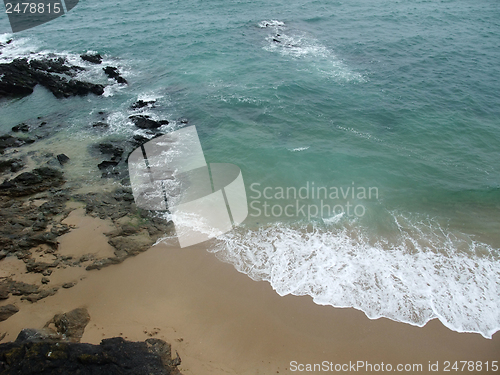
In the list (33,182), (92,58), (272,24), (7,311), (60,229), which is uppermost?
(272,24)

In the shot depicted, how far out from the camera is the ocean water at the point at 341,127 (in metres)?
9.39

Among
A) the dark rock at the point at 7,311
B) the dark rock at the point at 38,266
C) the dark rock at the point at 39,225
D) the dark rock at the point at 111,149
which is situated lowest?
the dark rock at the point at 7,311

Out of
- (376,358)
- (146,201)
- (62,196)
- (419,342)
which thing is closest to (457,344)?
(419,342)

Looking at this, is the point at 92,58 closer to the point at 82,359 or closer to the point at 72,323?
the point at 72,323

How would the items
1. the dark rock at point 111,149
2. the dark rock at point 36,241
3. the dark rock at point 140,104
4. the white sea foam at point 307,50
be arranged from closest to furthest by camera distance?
1. the dark rock at point 36,241
2. the dark rock at point 111,149
3. the dark rock at point 140,104
4. the white sea foam at point 307,50

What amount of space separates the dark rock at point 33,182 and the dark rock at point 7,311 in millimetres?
5336

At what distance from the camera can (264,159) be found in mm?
14008

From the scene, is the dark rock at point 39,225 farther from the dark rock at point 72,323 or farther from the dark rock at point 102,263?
the dark rock at point 72,323

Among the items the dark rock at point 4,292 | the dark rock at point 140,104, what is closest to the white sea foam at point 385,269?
the dark rock at point 4,292

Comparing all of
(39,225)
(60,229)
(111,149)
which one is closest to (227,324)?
(60,229)

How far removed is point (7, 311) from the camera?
7812 millimetres

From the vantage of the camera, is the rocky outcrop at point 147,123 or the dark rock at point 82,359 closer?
the dark rock at point 82,359

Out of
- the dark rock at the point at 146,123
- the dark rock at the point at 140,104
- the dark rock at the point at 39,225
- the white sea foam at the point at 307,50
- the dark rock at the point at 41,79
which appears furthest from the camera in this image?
the white sea foam at the point at 307,50

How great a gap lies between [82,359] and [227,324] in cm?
329
